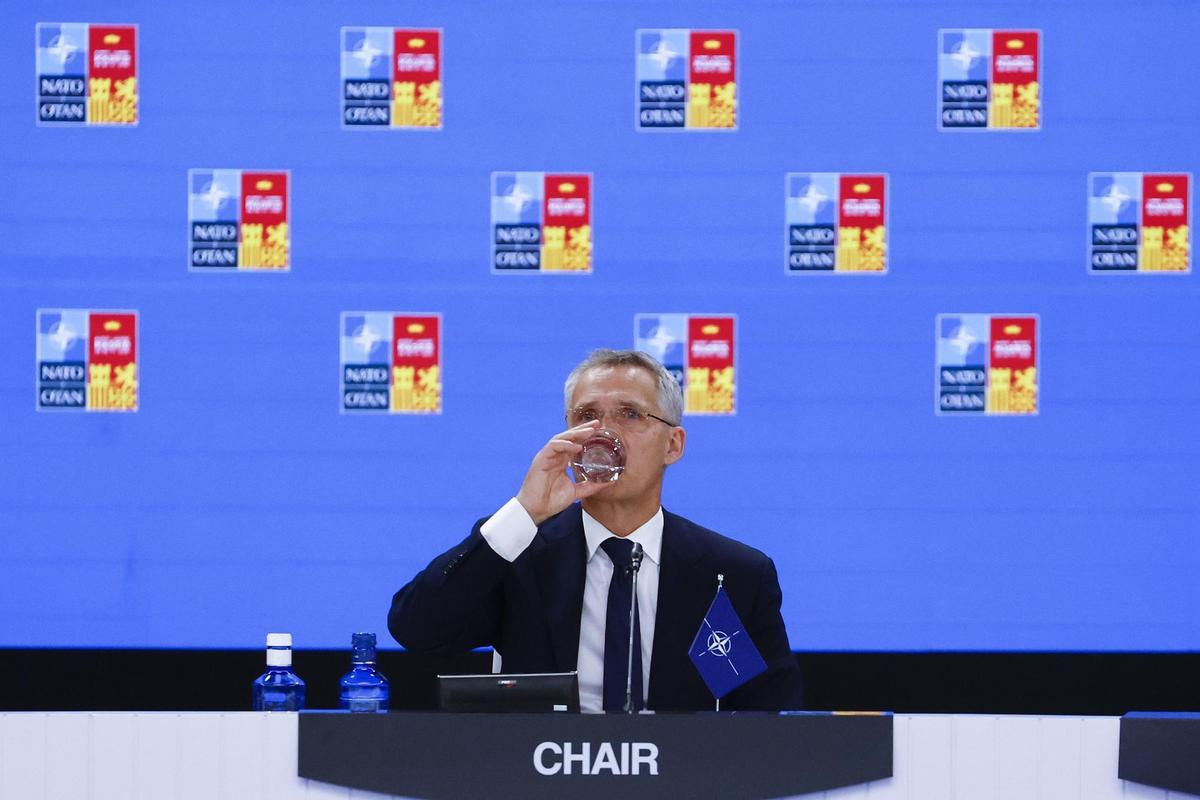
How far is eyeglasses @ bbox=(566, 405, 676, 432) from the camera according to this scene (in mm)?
2174

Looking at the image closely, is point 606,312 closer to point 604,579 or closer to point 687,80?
point 687,80

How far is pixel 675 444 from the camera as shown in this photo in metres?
2.25

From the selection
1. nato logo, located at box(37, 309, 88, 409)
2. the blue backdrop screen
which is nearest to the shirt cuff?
the blue backdrop screen

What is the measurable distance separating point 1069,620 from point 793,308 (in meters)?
1.00

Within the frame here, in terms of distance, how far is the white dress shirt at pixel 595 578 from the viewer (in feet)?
6.44

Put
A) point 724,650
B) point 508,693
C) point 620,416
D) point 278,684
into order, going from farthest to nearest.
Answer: point 620,416 → point 278,684 → point 724,650 → point 508,693

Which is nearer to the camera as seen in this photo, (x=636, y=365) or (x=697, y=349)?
(x=636, y=365)

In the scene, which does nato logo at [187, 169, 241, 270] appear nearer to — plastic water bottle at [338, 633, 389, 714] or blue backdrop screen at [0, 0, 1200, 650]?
blue backdrop screen at [0, 0, 1200, 650]

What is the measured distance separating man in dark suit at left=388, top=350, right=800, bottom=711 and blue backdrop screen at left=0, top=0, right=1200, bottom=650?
41.8 inches

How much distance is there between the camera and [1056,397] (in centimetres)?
323

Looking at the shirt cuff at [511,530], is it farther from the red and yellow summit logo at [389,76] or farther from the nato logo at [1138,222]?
the nato logo at [1138,222]

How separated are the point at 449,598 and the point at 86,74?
1.91 metres

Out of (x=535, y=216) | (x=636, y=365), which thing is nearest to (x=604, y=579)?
(x=636, y=365)

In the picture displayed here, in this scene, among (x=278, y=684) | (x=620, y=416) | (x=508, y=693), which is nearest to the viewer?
(x=508, y=693)
